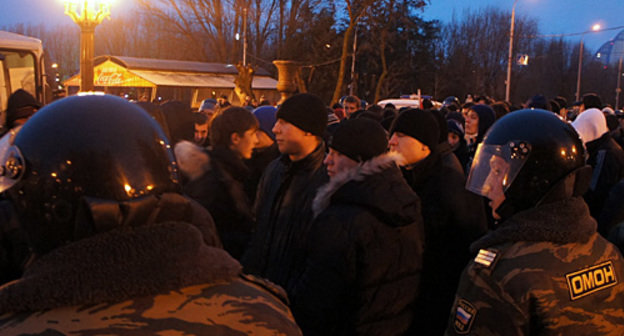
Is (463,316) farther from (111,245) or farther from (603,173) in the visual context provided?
(603,173)

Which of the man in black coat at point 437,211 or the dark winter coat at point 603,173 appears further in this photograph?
the dark winter coat at point 603,173

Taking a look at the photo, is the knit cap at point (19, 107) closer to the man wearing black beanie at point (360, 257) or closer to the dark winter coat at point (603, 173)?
the man wearing black beanie at point (360, 257)

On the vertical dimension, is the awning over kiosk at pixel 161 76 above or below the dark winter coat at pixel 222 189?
above

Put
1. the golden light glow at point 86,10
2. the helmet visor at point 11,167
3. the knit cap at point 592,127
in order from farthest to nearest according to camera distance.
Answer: the golden light glow at point 86,10
the knit cap at point 592,127
the helmet visor at point 11,167

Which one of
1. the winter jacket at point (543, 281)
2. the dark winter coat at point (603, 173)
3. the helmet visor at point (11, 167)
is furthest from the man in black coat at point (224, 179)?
the dark winter coat at point (603, 173)

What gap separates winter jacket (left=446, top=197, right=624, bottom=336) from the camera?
192cm

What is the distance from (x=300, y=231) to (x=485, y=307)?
1.65m

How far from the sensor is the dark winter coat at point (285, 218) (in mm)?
3445

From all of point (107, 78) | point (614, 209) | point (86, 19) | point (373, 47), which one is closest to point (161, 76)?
point (107, 78)

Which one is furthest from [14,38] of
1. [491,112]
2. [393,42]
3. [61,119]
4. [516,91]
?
[516,91]

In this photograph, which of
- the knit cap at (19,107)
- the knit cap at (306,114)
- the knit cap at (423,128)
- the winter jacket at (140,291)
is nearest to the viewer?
the winter jacket at (140,291)

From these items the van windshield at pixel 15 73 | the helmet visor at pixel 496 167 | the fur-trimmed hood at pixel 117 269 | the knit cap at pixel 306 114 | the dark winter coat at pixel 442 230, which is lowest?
the dark winter coat at pixel 442 230

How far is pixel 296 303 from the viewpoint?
309cm

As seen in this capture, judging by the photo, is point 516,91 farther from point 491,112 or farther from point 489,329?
point 489,329
